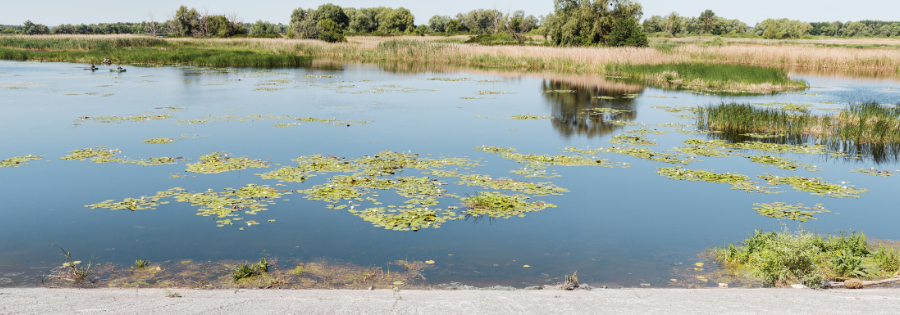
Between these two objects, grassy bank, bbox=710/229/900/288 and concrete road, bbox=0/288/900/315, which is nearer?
concrete road, bbox=0/288/900/315

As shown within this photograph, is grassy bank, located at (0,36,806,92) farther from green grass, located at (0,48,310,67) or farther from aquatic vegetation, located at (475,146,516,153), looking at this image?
aquatic vegetation, located at (475,146,516,153)

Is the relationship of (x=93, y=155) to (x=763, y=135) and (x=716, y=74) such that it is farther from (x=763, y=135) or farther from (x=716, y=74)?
(x=716, y=74)

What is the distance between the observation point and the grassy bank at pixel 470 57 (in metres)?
31.2

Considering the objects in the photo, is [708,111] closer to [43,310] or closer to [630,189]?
[630,189]

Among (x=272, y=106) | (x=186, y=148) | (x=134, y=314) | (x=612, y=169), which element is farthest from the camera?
(x=272, y=106)

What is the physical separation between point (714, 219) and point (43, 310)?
348 inches

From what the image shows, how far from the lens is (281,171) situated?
1123cm

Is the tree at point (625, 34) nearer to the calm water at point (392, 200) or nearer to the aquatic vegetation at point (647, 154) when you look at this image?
the calm water at point (392, 200)

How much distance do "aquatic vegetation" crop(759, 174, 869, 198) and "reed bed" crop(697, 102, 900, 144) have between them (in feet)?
17.9

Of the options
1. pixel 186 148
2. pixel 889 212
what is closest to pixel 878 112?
pixel 889 212

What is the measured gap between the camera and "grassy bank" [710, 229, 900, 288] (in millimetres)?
6387

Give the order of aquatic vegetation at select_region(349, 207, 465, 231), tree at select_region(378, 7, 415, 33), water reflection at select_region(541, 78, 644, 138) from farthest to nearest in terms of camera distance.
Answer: tree at select_region(378, 7, 415, 33)
water reflection at select_region(541, 78, 644, 138)
aquatic vegetation at select_region(349, 207, 465, 231)

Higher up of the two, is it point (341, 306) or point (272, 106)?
point (272, 106)

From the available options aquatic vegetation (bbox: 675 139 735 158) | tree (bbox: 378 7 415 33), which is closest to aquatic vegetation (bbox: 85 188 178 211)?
aquatic vegetation (bbox: 675 139 735 158)
